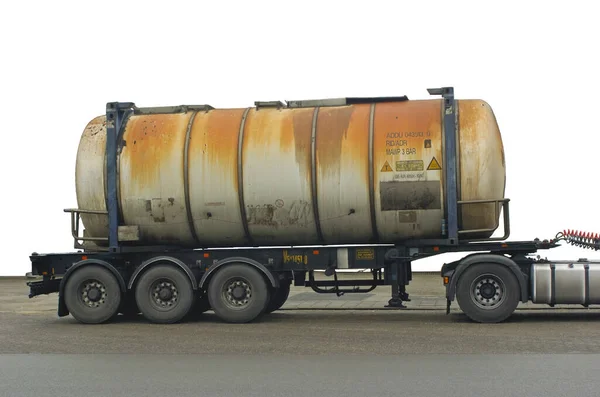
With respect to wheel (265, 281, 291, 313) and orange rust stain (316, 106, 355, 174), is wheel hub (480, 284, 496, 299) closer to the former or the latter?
orange rust stain (316, 106, 355, 174)

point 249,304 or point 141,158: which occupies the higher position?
point 141,158

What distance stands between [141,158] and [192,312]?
322 cm

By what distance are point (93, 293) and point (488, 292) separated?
7420 mm

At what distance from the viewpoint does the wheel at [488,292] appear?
51.4ft

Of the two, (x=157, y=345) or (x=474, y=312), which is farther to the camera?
(x=474, y=312)

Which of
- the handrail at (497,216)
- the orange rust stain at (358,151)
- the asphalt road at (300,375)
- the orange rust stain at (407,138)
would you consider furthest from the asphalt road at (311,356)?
the orange rust stain at (407,138)

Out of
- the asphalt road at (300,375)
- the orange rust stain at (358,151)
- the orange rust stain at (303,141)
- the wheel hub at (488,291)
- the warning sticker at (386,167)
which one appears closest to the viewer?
the asphalt road at (300,375)

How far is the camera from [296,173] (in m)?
16.3

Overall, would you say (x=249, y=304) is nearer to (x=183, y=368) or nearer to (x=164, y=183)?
(x=164, y=183)

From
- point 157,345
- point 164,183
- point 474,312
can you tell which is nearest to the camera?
point 157,345

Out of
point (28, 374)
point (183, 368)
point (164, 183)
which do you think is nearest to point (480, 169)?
point (164, 183)

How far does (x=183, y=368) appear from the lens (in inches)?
419

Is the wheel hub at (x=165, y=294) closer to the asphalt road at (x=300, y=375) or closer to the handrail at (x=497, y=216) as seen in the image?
the asphalt road at (x=300, y=375)

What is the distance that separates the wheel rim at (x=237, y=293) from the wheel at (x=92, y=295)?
2.11 metres
